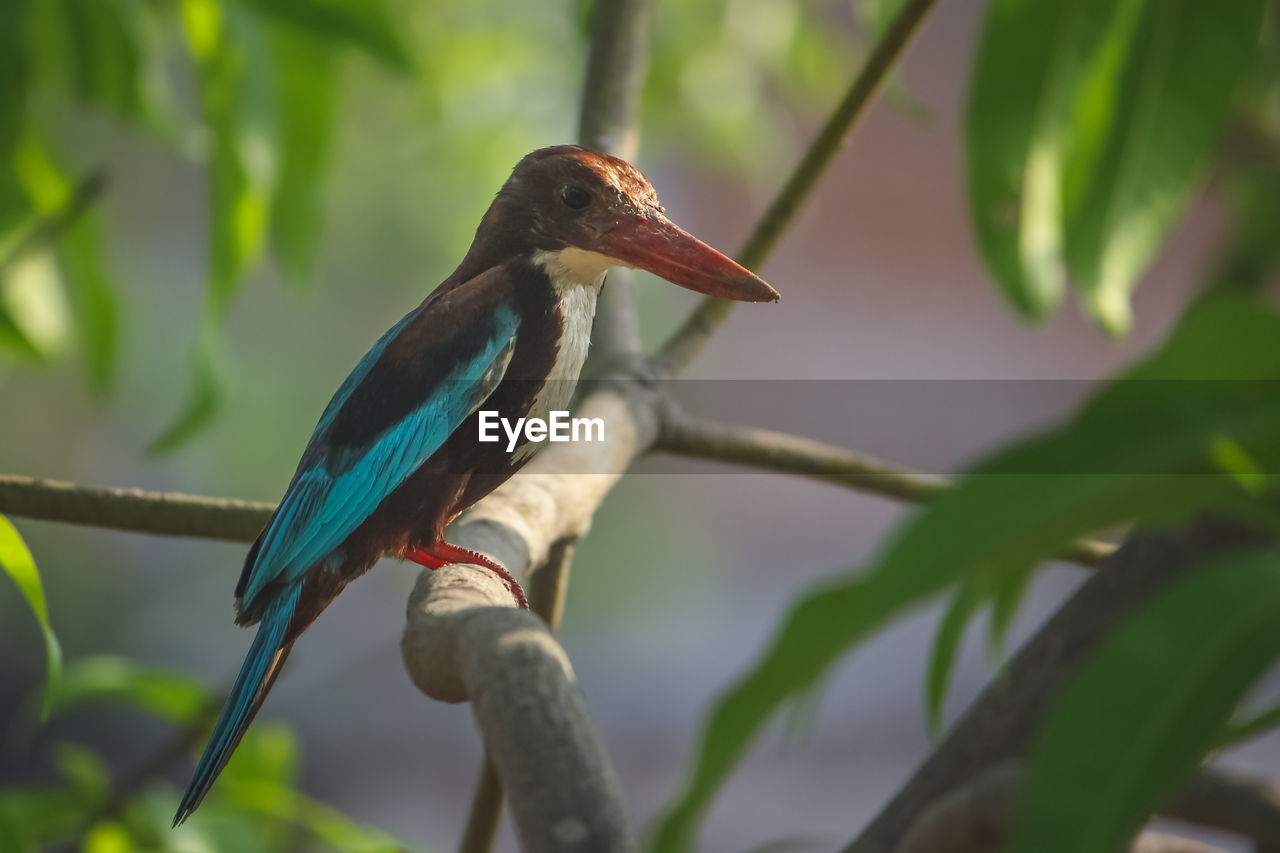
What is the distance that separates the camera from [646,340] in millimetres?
2260

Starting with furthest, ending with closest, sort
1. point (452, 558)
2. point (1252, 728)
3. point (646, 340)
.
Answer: point (646, 340) → point (452, 558) → point (1252, 728)

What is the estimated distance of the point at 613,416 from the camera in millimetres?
725

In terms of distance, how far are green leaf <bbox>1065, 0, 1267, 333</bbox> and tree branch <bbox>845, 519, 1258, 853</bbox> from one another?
0.26 m

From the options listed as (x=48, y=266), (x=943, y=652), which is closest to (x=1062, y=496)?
(x=943, y=652)

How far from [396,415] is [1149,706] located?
0.31 meters

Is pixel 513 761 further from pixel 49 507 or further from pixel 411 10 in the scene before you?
pixel 411 10

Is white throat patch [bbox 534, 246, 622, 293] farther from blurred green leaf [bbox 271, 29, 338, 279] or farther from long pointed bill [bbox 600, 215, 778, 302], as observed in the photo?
blurred green leaf [bbox 271, 29, 338, 279]

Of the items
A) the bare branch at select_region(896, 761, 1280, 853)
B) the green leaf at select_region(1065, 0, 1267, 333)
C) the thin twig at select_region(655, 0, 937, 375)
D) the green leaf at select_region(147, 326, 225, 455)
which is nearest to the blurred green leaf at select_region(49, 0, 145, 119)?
the green leaf at select_region(147, 326, 225, 455)

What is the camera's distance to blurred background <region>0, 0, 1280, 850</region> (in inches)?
56.4

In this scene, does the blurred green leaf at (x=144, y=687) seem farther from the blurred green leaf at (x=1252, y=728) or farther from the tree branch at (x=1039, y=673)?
the blurred green leaf at (x=1252, y=728)

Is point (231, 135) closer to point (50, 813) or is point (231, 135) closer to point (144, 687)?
point (144, 687)

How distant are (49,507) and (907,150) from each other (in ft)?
15.6

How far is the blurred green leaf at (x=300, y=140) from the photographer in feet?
3.29

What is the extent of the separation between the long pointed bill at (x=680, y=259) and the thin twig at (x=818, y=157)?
25cm
